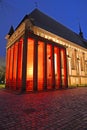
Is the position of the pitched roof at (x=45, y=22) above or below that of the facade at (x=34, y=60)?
above

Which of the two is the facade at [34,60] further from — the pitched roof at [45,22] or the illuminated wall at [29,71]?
the pitched roof at [45,22]

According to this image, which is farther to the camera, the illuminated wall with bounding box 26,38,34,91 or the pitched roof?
the pitched roof

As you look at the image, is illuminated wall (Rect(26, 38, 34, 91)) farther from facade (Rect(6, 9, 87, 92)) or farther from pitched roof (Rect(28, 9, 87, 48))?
pitched roof (Rect(28, 9, 87, 48))

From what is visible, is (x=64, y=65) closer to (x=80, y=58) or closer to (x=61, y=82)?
(x=61, y=82)

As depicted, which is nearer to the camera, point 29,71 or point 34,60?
point 34,60

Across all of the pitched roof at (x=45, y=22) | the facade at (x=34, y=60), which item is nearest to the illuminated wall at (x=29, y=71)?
the facade at (x=34, y=60)

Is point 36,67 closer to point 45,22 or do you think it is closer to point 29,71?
point 29,71

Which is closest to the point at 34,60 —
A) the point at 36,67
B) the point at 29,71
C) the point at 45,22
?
the point at 36,67

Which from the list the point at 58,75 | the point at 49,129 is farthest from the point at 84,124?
the point at 58,75

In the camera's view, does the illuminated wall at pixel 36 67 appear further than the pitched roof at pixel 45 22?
No

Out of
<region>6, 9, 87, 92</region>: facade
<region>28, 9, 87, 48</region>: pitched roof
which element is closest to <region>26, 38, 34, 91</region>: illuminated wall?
<region>6, 9, 87, 92</region>: facade

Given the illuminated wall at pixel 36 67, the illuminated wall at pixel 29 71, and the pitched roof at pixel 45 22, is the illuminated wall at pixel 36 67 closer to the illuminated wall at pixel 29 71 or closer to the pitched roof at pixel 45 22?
the illuminated wall at pixel 29 71

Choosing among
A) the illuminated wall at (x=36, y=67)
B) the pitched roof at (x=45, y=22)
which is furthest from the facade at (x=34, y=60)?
the pitched roof at (x=45, y=22)

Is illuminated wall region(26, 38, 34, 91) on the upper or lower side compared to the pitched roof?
lower
